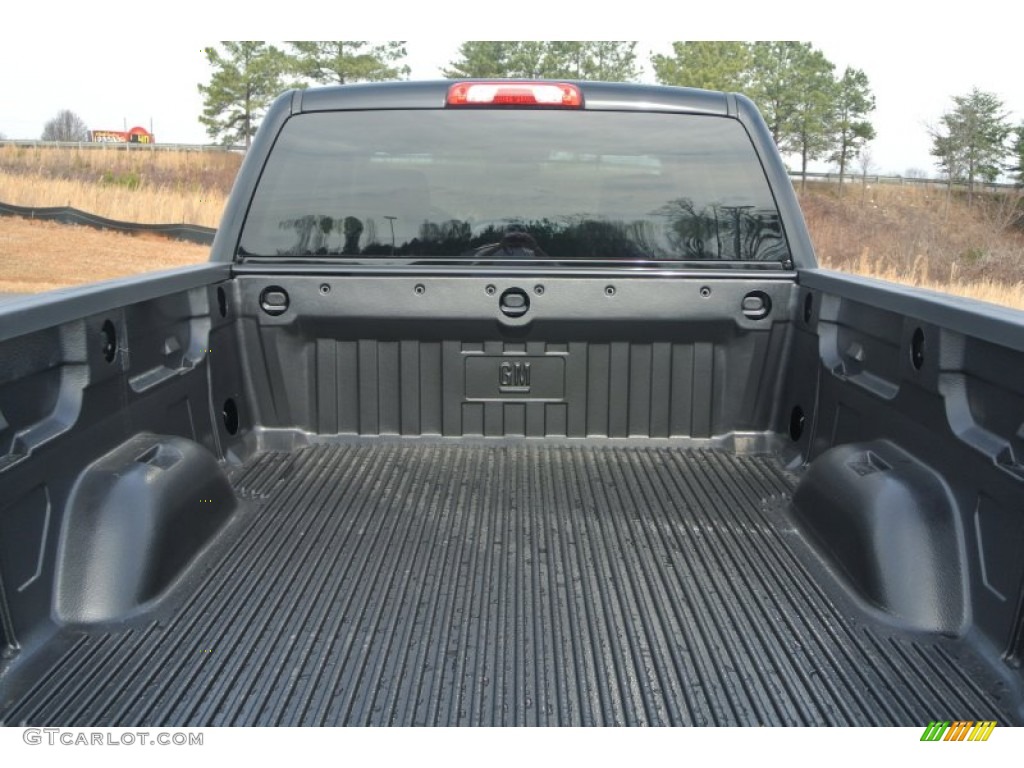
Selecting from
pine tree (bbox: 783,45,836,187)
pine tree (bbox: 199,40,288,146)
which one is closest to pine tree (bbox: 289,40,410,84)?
pine tree (bbox: 199,40,288,146)

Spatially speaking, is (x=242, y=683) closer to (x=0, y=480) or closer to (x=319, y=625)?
(x=319, y=625)

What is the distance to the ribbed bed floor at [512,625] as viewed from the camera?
1.88m

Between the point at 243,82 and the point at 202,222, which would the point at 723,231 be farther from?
the point at 243,82

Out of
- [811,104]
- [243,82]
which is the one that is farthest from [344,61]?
[811,104]

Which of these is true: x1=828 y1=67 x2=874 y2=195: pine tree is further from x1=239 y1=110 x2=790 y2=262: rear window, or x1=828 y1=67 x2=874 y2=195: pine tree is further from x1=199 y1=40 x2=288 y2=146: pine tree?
x1=239 y1=110 x2=790 y2=262: rear window

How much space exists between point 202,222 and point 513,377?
20560mm

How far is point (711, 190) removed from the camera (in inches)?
126

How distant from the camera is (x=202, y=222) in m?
22.2

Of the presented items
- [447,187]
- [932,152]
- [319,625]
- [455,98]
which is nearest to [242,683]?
[319,625]

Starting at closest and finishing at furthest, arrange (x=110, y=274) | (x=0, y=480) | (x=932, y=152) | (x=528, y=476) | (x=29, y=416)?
(x=0, y=480)
(x=29, y=416)
(x=528, y=476)
(x=110, y=274)
(x=932, y=152)

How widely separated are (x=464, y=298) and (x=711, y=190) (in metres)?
0.91
